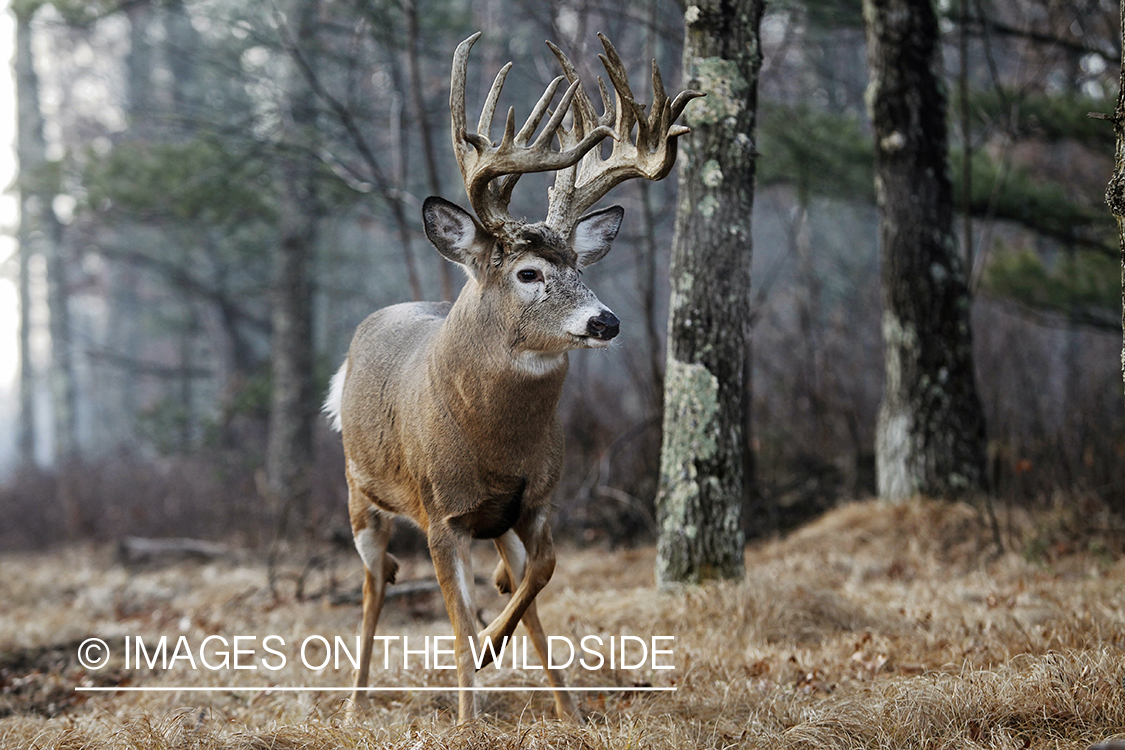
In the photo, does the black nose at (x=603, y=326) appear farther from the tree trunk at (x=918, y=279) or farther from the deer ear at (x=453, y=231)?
the tree trunk at (x=918, y=279)

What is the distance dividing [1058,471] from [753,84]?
4539mm

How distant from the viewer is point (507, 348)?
3.53m

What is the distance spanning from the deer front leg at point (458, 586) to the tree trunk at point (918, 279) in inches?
193

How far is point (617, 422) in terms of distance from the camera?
1051cm

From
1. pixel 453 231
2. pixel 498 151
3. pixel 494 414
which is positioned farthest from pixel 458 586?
pixel 498 151

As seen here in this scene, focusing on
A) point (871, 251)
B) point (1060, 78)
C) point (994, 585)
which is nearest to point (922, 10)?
point (994, 585)

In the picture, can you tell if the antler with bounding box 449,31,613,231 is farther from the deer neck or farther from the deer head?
the deer neck

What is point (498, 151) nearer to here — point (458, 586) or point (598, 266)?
point (458, 586)

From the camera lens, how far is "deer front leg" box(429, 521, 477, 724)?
11.3 feet

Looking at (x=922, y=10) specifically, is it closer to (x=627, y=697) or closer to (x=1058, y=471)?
(x=1058, y=471)

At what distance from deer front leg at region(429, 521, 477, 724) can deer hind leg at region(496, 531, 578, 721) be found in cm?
23

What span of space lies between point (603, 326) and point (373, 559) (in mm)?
1757

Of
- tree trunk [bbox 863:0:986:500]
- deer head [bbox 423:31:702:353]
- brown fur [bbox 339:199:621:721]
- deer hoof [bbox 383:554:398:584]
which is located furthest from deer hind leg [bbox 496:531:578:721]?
tree trunk [bbox 863:0:986:500]

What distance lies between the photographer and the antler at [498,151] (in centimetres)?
346
